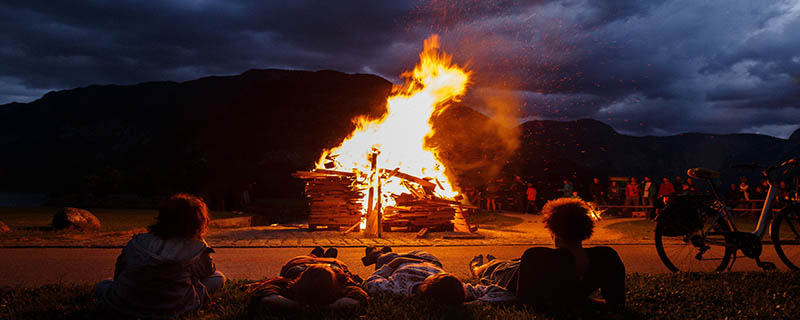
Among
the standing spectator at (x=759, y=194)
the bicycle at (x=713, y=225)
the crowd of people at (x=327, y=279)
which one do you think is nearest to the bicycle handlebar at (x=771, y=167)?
the bicycle at (x=713, y=225)

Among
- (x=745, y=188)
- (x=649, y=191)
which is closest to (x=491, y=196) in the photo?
(x=649, y=191)

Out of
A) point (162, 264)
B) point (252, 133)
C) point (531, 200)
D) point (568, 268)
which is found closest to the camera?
point (162, 264)

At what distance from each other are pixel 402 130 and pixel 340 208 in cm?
301

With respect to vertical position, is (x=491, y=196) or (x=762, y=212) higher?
(x=762, y=212)

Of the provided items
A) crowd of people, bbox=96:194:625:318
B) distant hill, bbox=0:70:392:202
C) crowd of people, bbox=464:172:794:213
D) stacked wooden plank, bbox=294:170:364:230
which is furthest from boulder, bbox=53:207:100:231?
distant hill, bbox=0:70:392:202

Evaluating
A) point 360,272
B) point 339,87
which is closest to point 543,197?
point 360,272

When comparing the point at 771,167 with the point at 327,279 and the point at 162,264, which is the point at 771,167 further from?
the point at 162,264

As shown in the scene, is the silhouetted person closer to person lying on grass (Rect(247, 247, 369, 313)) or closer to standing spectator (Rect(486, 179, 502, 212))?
standing spectator (Rect(486, 179, 502, 212))

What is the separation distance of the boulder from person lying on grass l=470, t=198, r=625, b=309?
11478mm

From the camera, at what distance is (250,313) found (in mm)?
4078

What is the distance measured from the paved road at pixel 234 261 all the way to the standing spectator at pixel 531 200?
16.0 metres

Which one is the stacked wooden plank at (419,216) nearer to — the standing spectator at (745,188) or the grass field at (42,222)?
the grass field at (42,222)

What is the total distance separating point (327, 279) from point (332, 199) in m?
9.13

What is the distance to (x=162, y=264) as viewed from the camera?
391 cm
